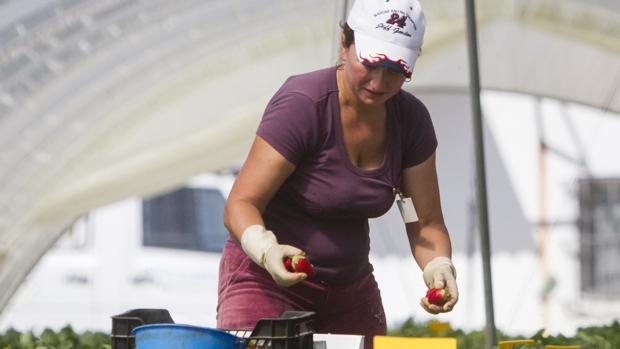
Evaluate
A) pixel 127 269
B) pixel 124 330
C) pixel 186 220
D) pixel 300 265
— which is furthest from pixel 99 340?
pixel 186 220

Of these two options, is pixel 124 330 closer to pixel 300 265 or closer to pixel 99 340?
pixel 300 265

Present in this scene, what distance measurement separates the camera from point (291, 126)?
8.79ft

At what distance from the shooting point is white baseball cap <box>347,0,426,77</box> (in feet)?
8.38

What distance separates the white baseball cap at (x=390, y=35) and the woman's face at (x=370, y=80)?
0.09 feet

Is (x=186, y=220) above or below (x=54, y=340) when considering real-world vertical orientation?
above

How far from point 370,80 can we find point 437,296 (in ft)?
1.58

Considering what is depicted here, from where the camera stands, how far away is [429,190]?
2965 millimetres

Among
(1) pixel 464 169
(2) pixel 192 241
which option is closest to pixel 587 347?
(1) pixel 464 169

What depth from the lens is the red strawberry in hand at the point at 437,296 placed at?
2648mm

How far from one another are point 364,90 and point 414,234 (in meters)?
0.49

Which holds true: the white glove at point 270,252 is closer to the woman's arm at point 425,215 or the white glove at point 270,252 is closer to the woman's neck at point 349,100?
the woman's neck at point 349,100

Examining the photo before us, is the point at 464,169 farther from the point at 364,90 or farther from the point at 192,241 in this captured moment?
the point at 364,90

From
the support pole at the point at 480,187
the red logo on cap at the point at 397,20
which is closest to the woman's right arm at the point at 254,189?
the red logo on cap at the point at 397,20

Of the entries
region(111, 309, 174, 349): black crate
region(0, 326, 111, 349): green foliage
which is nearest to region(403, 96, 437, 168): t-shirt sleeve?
region(111, 309, 174, 349): black crate
